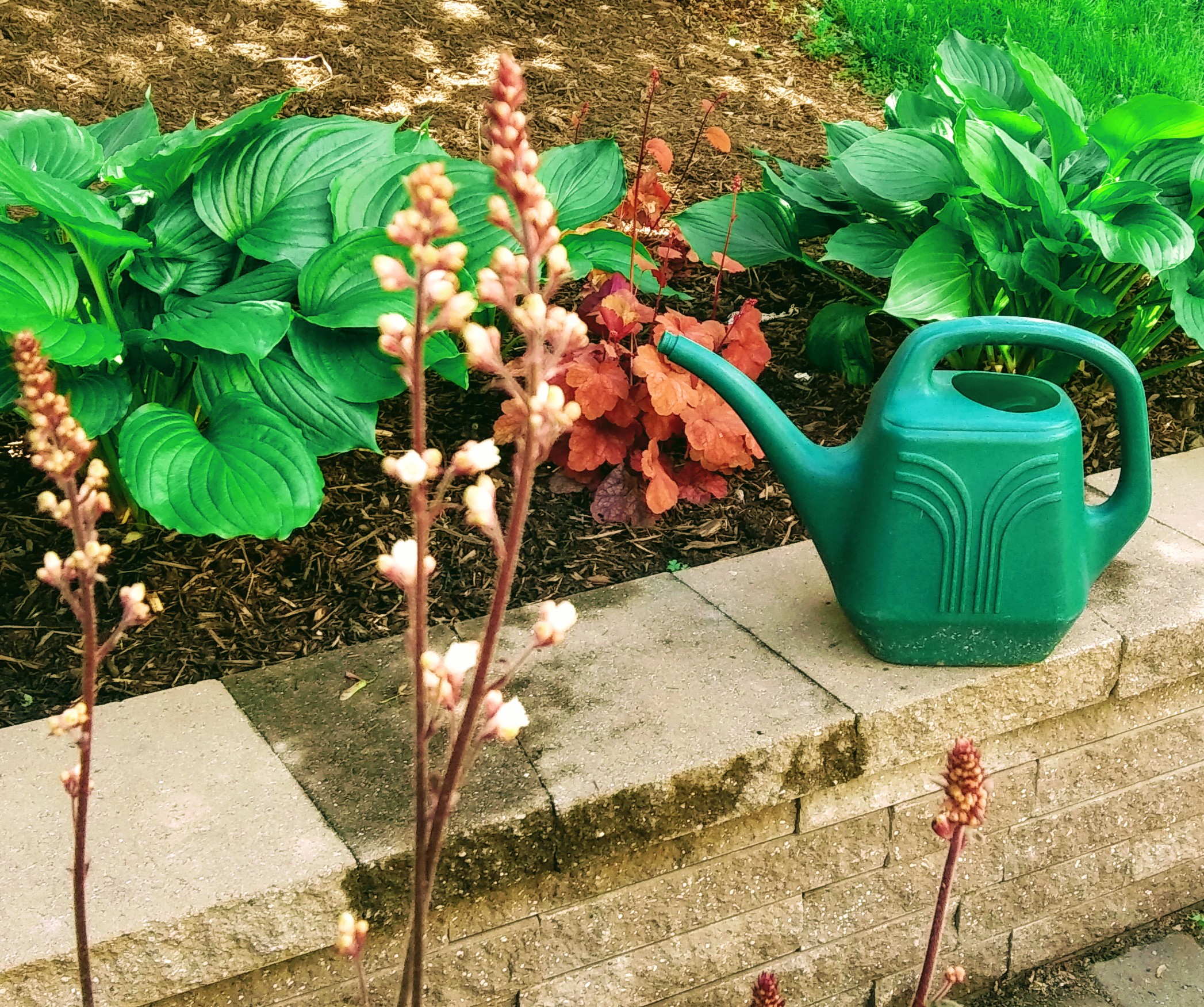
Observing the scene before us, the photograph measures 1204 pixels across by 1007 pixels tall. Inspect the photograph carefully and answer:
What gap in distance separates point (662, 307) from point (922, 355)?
1196 millimetres

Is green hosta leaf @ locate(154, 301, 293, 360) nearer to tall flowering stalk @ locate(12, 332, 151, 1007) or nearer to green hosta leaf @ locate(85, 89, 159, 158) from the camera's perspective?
green hosta leaf @ locate(85, 89, 159, 158)

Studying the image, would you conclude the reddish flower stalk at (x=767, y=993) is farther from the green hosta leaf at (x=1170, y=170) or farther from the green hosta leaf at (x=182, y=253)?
the green hosta leaf at (x=1170, y=170)

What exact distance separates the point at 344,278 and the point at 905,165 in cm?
125

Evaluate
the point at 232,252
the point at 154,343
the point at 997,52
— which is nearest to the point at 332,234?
the point at 232,252

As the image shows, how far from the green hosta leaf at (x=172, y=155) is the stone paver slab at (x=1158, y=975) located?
220 cm

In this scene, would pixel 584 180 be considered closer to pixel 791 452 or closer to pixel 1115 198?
pixel 791 452

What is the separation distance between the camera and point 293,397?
6.29ft

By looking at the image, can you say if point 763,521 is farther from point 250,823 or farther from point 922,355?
point 250,823

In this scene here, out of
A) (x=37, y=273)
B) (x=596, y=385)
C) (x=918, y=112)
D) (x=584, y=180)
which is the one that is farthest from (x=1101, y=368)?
(x=37, y=273)

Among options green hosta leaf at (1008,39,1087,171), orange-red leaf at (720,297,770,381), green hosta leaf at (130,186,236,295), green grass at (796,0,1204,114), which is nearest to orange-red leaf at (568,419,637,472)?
orange-red leaf at (720,297,770,381)

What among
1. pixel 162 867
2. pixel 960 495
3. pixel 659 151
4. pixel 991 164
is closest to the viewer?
pixel 162 867

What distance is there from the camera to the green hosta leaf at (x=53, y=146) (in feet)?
6.67

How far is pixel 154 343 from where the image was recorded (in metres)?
1.95

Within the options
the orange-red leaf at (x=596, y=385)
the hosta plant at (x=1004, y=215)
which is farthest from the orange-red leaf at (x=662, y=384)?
the hosta plant at (x=1004, y=215)
